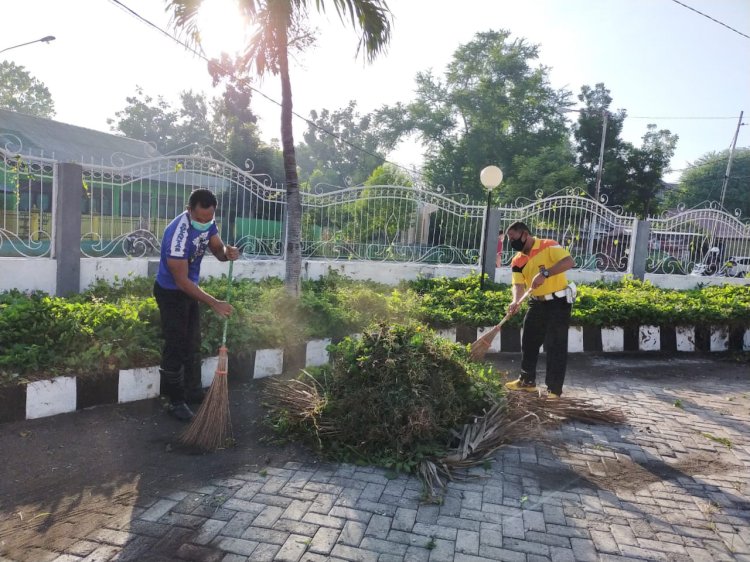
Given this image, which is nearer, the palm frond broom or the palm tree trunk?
the palm frond broom

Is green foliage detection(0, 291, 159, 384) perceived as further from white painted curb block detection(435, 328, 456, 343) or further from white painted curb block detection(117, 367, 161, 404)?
white painted curb block detection(435, 328, 456, 343)

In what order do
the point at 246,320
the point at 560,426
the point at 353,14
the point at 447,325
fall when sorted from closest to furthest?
the point at 560,426, the point at 246,320, the point at 353,14, the point at 447,325

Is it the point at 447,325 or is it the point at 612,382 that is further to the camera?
the point at 447,325

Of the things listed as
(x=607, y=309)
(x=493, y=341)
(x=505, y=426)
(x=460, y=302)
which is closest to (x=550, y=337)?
(x=505, y=426)

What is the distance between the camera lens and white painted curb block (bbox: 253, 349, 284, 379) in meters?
4.96

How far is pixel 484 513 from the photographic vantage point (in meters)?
2.79

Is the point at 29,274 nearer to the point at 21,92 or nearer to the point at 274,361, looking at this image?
the point at 274,361

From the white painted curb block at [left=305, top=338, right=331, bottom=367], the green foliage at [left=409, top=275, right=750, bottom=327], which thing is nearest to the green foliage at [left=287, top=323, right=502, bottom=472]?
the white painted curb block at [left=305, top=338, right=331, bottom=367]

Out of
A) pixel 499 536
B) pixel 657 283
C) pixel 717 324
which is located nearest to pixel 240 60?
pixel 499 536

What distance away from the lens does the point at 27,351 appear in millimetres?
3881

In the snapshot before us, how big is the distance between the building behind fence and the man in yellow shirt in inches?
176

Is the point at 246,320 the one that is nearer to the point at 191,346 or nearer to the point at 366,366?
the point at 191,346

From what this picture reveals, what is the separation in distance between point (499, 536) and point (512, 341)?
430cm

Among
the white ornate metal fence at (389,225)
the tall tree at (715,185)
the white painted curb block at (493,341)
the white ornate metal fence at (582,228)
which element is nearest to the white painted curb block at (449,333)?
the white painted curb block at (493,341)
